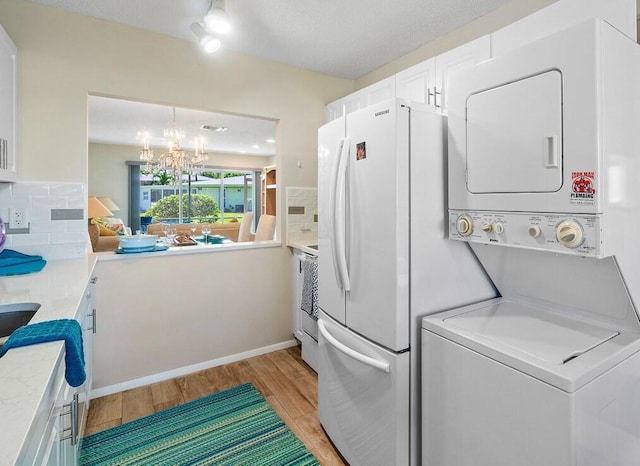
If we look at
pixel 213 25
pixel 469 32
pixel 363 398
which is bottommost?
pixel 363 398

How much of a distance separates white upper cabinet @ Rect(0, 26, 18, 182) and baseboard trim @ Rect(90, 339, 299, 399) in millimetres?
1425

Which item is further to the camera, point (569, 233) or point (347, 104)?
point (347, 104)

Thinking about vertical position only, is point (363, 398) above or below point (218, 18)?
below

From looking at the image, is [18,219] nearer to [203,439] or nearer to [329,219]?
[203,439]

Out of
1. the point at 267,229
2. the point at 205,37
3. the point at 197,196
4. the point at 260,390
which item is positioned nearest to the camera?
the point at 205,37

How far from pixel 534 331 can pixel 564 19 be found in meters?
1.32

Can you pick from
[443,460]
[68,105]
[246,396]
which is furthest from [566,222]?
[68,105]

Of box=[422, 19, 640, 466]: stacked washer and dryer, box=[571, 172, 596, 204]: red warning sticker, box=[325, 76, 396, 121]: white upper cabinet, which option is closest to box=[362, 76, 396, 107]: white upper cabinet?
box=[325, 76, 396, 121]: white upper cabinet

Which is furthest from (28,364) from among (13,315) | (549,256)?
(549,256)

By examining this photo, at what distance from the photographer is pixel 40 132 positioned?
2037 mm

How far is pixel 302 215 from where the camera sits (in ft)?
9.91

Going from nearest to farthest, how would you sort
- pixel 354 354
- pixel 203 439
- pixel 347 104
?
pixel 354 354, pixel 203 439, pixel 347 104

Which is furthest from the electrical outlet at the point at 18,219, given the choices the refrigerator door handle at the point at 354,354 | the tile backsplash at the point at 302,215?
the refrigerator door handle at the point at 354,354

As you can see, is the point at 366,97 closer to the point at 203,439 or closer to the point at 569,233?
the point at 569,233
